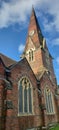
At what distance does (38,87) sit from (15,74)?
4.56m

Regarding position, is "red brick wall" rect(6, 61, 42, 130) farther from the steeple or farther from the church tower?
the steeple

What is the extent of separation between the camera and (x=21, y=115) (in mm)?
12727

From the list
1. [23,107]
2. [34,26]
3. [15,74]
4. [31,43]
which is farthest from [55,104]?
[34,26]

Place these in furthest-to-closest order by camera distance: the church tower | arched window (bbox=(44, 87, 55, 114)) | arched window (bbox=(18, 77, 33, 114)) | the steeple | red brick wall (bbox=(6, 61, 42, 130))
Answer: the steeple
the church tower
arched window (bbox=(44, 87, 55, 114))
arched window (bbox=(18, 77, 33, 114))
red brick wall (bbox=(6, 61, 42, 130))

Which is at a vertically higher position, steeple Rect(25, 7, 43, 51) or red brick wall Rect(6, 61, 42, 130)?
steeple Rect(25, 7, 43, 51)

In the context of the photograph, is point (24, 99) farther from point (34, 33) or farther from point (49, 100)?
point (34, 33)

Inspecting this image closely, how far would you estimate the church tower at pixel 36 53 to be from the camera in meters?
25.5

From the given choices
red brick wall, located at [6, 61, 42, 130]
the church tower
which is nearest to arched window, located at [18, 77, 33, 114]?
red brick wall, located at [6, 61, 42, 130]

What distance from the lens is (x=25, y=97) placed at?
14.3m

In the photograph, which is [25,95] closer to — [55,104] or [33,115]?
[33,115]

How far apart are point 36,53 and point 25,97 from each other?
14.1 m

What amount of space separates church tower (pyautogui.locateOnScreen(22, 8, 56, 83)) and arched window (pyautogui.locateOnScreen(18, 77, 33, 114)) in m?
8.68

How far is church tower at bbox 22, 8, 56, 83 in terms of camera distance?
25506 millimetres

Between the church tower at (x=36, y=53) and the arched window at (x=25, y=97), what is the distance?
342 inches
